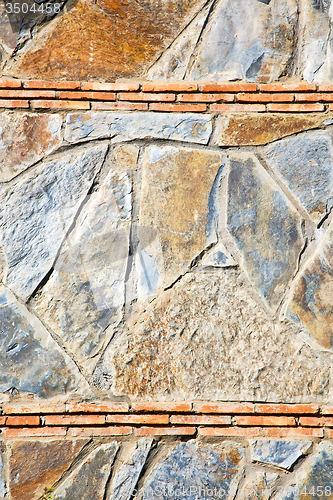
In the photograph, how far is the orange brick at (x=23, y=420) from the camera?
5.04 ft

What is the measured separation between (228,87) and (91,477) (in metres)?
2.00

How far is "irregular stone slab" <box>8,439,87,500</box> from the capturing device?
1530 millimetres

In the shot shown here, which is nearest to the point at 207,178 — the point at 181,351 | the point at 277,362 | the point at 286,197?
the point at 286,197

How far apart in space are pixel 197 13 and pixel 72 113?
808mm

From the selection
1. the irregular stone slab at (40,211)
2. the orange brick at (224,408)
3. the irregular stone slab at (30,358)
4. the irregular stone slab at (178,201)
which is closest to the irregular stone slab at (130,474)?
the orange brick at (224,408)

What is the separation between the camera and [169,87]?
5.41 feet

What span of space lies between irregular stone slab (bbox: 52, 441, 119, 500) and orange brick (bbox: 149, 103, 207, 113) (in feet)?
5.34

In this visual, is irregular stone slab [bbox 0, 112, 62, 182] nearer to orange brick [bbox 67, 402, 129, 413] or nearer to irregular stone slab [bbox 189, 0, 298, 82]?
irregular stone slab [bbox 189, 0, 298, 82]

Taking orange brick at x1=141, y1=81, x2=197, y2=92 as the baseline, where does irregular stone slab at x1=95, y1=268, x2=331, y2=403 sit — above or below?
below

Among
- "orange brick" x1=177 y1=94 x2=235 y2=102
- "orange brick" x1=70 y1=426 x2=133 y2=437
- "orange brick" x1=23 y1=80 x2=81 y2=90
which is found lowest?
"orange brick" x1=70 y1=426 x2=133 y2=437

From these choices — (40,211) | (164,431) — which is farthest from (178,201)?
(164,431)

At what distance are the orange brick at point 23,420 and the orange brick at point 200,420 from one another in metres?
0.64

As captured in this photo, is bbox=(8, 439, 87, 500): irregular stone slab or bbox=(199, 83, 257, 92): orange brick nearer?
bbox=(8, 439, 87, 500): irregular stone slab

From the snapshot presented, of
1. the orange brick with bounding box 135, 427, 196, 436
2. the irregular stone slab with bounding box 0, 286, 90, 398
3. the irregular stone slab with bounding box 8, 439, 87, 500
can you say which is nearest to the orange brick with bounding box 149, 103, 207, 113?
the irregular stone slab with bounding box 0, 286, 90, 398
